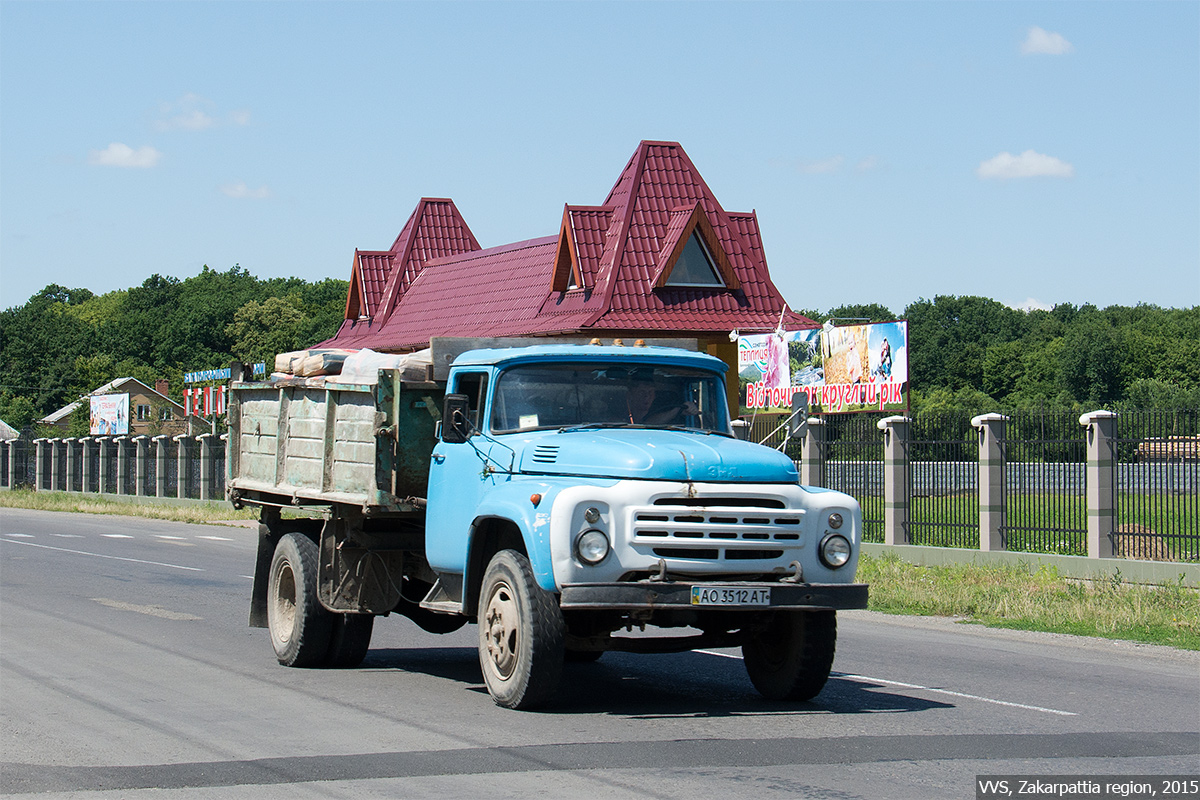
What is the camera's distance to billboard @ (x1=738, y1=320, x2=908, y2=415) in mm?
32094

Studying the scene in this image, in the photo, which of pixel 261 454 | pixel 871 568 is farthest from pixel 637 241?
pixel 261 454

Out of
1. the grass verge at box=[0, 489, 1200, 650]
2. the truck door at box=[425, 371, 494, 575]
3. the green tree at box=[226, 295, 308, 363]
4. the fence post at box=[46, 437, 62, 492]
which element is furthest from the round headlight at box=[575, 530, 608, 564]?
the green tree at box=[226, 295, 308, 363]

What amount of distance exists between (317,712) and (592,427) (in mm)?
2588

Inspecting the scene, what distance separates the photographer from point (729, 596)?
8.77 meters

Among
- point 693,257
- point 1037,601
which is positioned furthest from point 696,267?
point 1037,601

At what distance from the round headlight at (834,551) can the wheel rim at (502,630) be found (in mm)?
1965

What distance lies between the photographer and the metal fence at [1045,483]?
68.2 ft

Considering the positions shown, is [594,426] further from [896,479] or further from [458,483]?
[896,479]

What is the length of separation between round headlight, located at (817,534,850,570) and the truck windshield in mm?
1411

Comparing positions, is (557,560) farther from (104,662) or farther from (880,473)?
(880,473)

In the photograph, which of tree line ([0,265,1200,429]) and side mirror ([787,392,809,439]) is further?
tree line ([0,265,1200,429])

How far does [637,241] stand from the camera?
127ft

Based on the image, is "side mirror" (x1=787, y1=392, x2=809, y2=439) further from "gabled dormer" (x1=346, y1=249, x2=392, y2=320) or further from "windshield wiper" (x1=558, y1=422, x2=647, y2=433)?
"gabled dormer" (x1=346, y1=249, x2=392, y2=320)

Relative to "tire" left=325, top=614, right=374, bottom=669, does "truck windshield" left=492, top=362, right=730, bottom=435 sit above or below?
above
